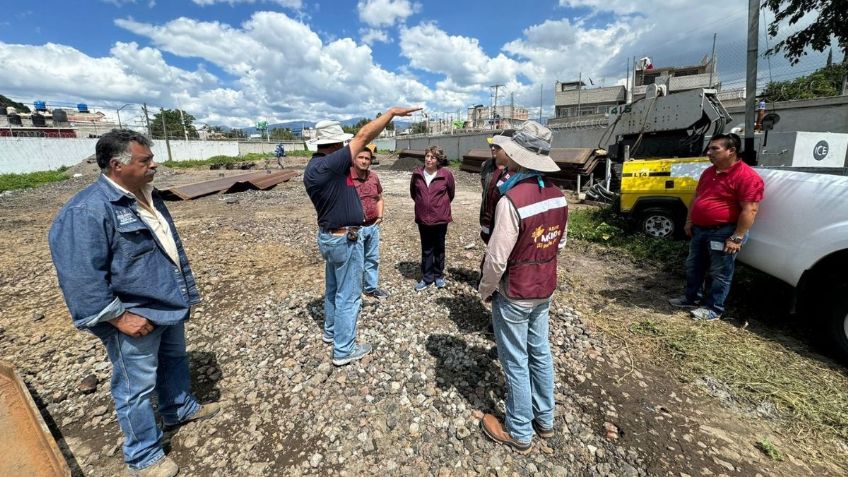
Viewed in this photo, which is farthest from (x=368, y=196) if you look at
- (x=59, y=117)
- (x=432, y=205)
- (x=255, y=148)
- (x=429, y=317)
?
(x=59, y=117)

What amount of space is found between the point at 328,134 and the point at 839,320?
4707mm

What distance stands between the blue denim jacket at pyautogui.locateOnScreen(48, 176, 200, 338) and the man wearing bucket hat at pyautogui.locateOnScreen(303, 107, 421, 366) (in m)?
1.09

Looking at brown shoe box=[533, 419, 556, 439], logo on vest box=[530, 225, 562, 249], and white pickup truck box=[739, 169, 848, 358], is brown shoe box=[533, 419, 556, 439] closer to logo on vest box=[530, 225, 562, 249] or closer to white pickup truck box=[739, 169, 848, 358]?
logo on vest box=[530, 225, 562, 249]

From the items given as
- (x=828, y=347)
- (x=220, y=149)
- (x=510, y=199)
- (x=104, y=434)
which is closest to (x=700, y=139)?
(x=828, y=347)

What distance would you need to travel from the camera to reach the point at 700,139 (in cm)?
768

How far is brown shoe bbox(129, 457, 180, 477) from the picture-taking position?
2316 mm

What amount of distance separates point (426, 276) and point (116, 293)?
11.5ft

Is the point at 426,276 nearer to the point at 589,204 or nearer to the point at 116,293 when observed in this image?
the point at 116,293

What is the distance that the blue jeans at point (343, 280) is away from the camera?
3.10 metres

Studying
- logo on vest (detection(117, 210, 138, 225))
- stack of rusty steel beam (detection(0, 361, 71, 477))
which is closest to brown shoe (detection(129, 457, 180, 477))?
stack of rusty steel beam (detection(0, 361, 71, 477))

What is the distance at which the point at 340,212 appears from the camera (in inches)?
119

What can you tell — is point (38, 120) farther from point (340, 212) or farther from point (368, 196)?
point (340, 212)

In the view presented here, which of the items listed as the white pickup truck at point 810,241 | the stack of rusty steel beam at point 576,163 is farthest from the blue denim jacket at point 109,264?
the stack of rusty steel beam at point 576,163

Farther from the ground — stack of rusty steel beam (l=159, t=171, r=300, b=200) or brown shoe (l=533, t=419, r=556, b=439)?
stack of rusty steel beam (l=159, t=171, r=300, b=200)
